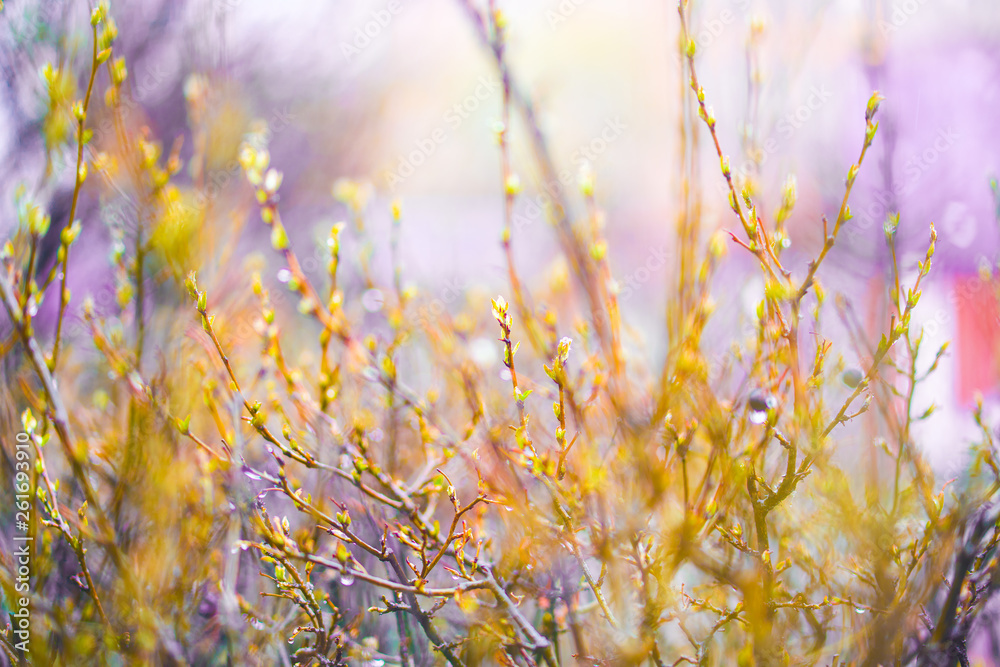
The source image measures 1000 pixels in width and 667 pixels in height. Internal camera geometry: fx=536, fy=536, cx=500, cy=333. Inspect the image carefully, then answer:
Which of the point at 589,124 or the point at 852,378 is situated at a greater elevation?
the point at 589,124

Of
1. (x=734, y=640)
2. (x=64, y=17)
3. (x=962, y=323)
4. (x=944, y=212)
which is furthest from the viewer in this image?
(x=962, y=323)

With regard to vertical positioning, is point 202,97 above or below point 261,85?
below

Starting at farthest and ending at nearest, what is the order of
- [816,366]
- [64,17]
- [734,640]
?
[64,17]
[734,640]
[816,366]

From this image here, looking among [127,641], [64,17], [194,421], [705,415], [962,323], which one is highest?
[962,323]

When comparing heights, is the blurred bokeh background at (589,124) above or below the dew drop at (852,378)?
above

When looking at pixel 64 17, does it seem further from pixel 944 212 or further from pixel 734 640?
pixel 944 212

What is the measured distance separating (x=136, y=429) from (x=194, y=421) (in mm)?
223

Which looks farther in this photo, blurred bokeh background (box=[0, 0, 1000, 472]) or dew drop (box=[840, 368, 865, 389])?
blurred bokeh background (box=[0, 0, 1000, 472])

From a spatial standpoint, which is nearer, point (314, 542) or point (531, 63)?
point (314, 542)


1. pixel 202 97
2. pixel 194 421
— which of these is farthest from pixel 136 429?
pixel 202 97

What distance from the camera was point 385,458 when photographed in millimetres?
1139

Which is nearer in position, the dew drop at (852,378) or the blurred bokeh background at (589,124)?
the dew drop at (852,378)

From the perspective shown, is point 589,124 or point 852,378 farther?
point 589,124

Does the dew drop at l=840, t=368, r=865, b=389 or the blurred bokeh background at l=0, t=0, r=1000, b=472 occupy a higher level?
the blurred bokeh background at l=0, t=0, r=1000, b=472
